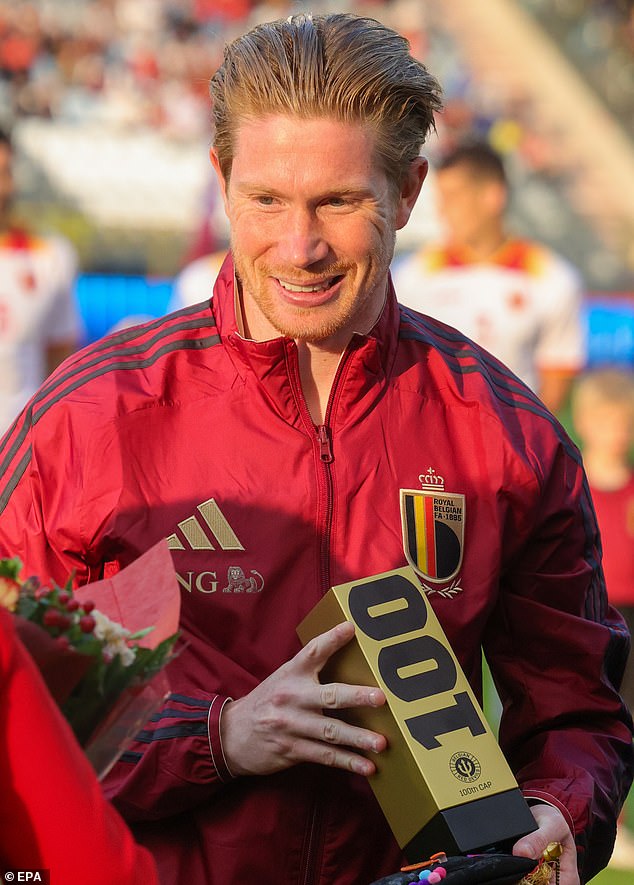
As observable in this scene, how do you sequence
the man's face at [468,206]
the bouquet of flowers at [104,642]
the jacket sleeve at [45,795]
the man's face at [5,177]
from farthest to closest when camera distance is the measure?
1. the man's face at [468,206]
2. the man's face at [5,177]
3. the bouquet of flowers at [104,642]
4. the jacket sleeve at [45,795]

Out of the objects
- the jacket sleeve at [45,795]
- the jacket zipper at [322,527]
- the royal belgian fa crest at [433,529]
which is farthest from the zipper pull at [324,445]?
the jacket sleeve at [45,795]

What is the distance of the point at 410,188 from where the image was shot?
2455 mm

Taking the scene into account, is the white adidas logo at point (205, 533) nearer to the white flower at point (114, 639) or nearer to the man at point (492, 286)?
the white flower at point (114, 639)

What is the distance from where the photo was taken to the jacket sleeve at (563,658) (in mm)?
2422

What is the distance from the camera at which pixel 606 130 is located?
1323cm

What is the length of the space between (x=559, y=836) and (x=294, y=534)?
24.9 inches

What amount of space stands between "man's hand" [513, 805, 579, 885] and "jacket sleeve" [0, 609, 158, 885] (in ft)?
2.76

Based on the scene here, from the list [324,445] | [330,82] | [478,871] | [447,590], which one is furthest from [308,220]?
[478,871]

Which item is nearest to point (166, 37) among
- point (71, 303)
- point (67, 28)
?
point (67, 28)

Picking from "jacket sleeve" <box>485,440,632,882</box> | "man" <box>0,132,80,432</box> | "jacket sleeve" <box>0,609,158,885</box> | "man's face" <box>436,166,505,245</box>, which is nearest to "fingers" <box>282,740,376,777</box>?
"jacket sleeve" <box>485,440,632,882</box>

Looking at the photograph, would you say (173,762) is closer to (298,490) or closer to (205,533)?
(205,533)

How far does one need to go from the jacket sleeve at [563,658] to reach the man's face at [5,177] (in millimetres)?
5222

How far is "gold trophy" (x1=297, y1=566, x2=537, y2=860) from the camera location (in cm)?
199

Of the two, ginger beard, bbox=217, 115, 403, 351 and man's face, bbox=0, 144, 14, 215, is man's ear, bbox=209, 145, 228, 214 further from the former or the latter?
man's face, bbox=0, 144, 14, 215
